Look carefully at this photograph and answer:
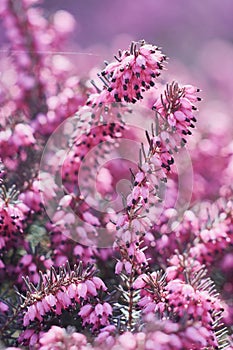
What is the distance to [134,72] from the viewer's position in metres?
1.61

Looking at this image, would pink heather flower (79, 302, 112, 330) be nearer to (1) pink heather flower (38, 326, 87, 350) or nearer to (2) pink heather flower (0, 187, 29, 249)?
(1) pink heather flower (38, 326, 87, 350)

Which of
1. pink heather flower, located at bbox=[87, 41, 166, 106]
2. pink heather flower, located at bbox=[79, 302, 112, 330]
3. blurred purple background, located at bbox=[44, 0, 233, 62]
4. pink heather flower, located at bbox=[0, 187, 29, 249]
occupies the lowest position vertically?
pink heather flower, located at bbox=[79, 302, 112, 330]

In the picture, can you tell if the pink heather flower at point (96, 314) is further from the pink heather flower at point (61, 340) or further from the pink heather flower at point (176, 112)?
the pink heather flower at point (176, 112)

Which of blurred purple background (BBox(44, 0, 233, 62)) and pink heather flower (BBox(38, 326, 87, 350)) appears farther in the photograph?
blurred purple background (BBox(44, 0, 233, 62))

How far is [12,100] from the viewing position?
2357mm

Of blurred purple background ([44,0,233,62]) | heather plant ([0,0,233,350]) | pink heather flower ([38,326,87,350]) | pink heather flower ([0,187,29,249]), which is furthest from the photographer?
blurred purple background ([44,0,233,62])

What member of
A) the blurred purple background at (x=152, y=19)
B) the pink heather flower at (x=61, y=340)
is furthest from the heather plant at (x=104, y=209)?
the blurred purple background at (x=152, y=19)

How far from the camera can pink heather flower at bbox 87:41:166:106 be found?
1608 mm

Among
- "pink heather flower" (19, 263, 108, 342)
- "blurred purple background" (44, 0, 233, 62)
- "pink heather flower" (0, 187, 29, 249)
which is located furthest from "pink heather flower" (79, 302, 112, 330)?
"blurred purple background" (44, 0, 233, 62)

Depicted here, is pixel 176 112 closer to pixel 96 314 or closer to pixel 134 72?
pixel 134 72

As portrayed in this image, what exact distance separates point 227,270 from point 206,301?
438 mm

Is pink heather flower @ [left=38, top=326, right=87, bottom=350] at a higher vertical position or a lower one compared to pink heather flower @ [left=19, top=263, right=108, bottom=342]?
lower

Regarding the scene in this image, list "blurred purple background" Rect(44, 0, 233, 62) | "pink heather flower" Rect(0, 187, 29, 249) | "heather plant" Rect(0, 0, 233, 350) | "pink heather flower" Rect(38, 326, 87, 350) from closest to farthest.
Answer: "pink heather flower" Rect(38, 326, 87, 350) < "heather plant" Rect(0, 0, 233, 350) < "pink heather flower" Rect(0, 187, 29, 249) < "blurred purple background" Rect(44, 0, 233, 62)

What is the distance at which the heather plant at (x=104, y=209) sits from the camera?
1570mm
